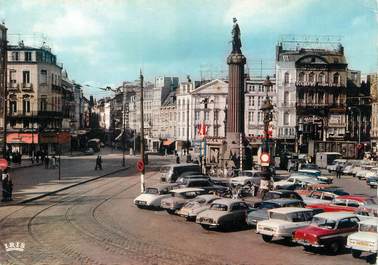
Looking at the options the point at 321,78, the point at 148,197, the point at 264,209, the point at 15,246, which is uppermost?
the point at 321,78

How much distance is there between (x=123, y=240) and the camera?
21219mm

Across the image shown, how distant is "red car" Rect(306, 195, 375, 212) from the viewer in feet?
88.8

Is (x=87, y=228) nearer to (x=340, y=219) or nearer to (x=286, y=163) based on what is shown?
(x=340, y=219)

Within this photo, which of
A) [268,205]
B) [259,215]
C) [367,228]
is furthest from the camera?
[268,205]

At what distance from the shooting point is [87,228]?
2377 cm

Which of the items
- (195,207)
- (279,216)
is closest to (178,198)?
(195,207)

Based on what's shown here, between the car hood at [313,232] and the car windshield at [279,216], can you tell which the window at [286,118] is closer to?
the car windshield at [279,216]

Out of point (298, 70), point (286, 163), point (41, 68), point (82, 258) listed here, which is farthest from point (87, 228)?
point (298, 70)

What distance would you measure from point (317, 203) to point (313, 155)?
5084cm

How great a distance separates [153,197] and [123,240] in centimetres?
895

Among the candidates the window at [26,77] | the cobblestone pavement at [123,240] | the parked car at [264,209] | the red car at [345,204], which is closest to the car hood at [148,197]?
the cobblestone pavement at [123,240]

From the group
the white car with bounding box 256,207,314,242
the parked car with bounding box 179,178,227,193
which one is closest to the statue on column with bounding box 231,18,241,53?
the parked car with bounding box 179,178,227,193

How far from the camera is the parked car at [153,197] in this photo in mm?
29891

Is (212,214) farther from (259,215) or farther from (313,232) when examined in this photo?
(313,232)
